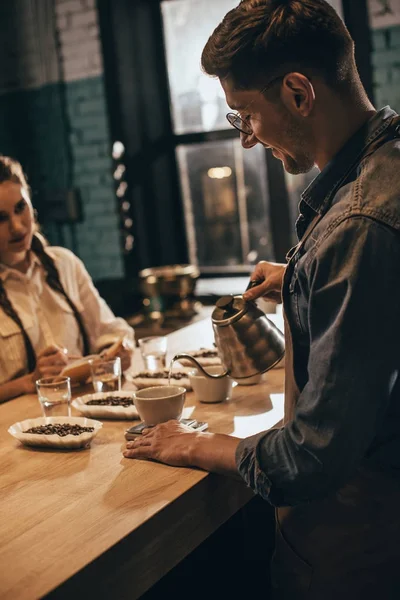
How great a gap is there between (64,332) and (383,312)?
188 centimetres

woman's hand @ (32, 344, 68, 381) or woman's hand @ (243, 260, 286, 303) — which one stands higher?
woman's hand @ (243, 260, 286, 303)

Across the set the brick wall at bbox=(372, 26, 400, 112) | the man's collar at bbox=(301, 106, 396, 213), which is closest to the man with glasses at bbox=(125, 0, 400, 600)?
the man's collar at bbox=(301, 106, 396, 213)

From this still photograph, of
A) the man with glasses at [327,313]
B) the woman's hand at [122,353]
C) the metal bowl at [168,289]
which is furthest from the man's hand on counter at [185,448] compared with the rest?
the metal bowl at [168,289]

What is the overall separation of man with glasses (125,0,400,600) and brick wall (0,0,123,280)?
11.0 ft

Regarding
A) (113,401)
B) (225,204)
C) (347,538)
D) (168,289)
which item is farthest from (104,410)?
(225,204)

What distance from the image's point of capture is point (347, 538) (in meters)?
1.45

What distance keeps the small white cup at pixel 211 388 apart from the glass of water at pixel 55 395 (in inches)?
12.8

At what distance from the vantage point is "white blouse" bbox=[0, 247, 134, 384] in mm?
2709

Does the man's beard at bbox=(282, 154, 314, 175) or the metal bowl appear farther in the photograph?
the metal bowl

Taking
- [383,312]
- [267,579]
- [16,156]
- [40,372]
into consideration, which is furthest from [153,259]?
[383,312]

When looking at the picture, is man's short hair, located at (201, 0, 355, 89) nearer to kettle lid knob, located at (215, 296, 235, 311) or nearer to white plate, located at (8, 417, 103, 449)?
kettle lid knob, located at (215, 296, 235, 311)

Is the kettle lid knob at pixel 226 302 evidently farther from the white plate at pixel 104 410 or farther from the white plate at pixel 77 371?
the white plate at pixel 77 371

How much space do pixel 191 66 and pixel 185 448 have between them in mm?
3530

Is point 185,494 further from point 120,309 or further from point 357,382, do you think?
point 120,309
